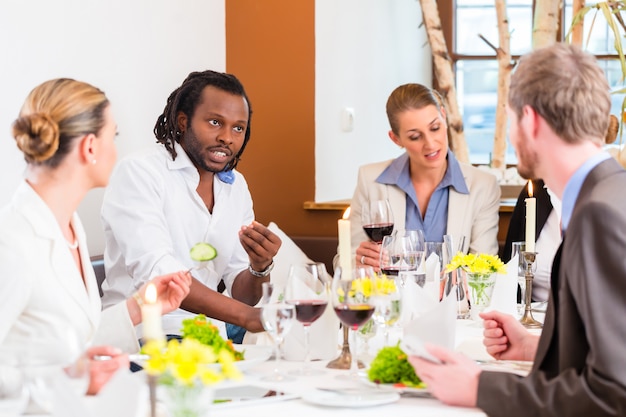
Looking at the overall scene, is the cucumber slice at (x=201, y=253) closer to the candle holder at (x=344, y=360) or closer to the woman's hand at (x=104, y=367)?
the candle holder at (x=344, y=360)

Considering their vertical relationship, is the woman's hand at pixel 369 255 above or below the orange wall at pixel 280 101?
below

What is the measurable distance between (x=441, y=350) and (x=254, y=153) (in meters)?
2.87

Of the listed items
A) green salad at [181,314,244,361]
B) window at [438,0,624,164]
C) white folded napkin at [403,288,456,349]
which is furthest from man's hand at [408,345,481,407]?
window at [438,0,624,164]

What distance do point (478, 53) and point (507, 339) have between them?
157 inches

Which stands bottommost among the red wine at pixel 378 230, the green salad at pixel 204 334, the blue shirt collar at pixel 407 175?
the green salad at pixel 204 334

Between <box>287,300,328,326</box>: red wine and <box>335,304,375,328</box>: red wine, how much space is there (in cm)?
5

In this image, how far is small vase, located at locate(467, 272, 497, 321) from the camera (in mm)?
2455

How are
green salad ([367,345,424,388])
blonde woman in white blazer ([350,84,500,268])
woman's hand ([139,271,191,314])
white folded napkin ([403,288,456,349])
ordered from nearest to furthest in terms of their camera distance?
green salad ([367,345,424,388]) → white folded napkin ([403,288,456,349]) → woman's hand ([139,271,191,314]) → blonde woman in white blazer ([350,84,500,268])

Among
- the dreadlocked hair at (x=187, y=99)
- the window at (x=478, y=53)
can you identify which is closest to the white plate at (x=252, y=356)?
the dreadlocked hair at (x=187, y=99)

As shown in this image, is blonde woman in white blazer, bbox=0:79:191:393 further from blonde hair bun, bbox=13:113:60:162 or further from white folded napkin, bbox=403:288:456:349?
white folded napkin, bbox=403:288:456:349

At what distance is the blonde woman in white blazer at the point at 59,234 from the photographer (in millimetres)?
1712

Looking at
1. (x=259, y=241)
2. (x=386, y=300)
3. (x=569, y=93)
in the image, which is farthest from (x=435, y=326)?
(x=259, y=241)

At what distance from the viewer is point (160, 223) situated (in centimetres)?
274

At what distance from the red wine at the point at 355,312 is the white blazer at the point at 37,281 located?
49 centimetres
